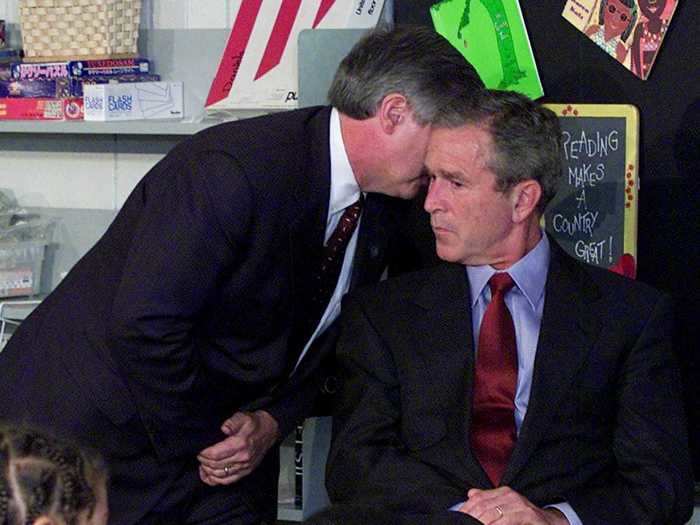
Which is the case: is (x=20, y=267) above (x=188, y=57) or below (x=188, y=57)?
below

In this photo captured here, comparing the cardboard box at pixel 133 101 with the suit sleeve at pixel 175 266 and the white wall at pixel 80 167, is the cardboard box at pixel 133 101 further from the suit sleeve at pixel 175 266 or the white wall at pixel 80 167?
the suit sleeve at pixel 175 266

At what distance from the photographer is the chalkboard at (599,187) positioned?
2756mm

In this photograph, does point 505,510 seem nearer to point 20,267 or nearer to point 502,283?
point 502,283

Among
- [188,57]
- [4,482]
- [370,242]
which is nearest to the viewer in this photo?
[4,482]

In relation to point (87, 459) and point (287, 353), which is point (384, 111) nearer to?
point (287, 353)

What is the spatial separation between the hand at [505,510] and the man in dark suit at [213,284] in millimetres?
441

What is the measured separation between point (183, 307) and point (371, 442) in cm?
47

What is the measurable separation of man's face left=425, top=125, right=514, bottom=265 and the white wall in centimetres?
144

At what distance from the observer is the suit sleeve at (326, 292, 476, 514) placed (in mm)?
2260

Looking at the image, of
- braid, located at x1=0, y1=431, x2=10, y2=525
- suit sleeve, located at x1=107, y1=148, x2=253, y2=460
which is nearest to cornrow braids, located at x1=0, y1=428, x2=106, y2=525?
braid, located at x1=0, y1=431, x2=10, y2=525

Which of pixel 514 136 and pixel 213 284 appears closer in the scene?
pixel 213 284

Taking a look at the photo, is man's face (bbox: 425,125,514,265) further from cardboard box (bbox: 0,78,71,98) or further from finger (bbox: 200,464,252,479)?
cardboard box (bbox: 0,78,71,98)

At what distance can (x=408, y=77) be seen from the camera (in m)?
2.19

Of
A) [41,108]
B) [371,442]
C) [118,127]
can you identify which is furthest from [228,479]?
[41,108]
